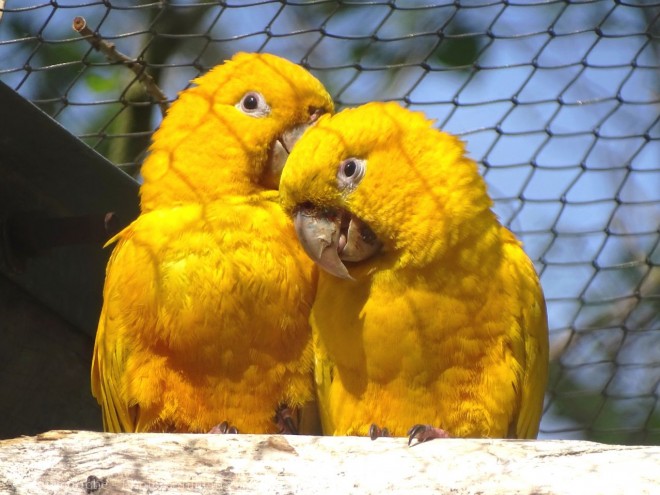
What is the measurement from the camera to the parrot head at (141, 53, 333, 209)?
343 centimetres

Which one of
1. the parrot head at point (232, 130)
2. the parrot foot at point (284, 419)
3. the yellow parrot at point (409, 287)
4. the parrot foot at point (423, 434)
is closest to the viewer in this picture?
the parrot foot at point (423, 434)

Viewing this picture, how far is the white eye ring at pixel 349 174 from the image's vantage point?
312cm

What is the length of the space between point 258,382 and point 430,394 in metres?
0.56

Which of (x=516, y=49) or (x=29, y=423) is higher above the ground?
(x=516, y=49)

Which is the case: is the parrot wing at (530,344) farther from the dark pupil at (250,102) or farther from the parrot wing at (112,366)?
the parrot wing at (112,366)

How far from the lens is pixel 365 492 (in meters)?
2.21

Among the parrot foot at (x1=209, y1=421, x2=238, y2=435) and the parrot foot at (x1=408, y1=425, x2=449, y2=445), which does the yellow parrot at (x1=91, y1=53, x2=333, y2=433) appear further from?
the parrot foot at (x1=408, y1=425, x2=449, y2=445)

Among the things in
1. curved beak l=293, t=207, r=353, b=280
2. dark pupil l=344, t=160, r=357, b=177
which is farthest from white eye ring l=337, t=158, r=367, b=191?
curved beak l=293, t=207, r=353, b=280

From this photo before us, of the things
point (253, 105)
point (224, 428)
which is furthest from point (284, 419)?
point (253, 105)

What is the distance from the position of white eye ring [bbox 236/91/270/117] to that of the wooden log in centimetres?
146

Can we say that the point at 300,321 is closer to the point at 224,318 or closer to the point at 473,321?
the point at 224,318

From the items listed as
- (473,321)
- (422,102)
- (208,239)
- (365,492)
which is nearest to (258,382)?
(208,239)

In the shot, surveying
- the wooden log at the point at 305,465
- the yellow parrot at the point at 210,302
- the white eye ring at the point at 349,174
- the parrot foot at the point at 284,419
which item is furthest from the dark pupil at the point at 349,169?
the wooden log at the point at 305,465

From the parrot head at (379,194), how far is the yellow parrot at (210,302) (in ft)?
0.64
